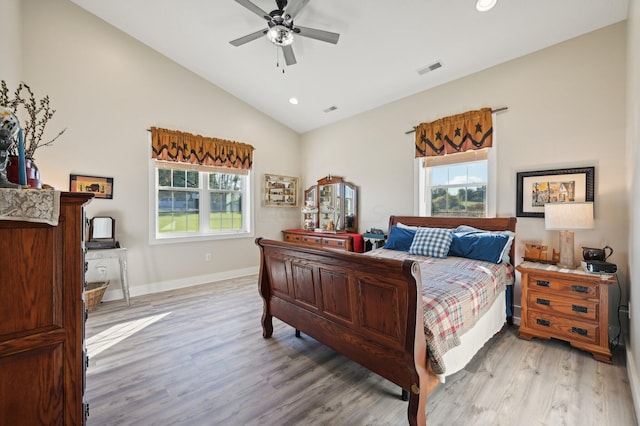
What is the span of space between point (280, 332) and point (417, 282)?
6.15 feet

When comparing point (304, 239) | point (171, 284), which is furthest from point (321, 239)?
point (171, 284)

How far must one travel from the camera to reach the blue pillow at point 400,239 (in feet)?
11.7

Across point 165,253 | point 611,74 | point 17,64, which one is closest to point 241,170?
point 165,253

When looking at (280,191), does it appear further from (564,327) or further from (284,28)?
(564,327)

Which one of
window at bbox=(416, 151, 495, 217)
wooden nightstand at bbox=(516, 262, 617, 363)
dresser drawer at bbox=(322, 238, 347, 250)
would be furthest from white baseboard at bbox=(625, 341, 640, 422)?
dresser drawer at bbox=(322, 238, 347, 250)

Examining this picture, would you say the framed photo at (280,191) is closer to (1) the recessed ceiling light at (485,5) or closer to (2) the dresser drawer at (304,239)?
(2) the dresser drawer at (304,239)

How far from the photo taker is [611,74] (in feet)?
8.73

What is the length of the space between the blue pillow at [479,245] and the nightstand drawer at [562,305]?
448 millimetres

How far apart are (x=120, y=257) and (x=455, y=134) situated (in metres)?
4.65

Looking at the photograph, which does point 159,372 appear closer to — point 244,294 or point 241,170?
point 244,294

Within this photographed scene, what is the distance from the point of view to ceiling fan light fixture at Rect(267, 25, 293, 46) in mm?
2734

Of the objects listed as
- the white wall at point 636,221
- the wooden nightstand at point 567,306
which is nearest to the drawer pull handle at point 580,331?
the wooden nightstand at point 567,306

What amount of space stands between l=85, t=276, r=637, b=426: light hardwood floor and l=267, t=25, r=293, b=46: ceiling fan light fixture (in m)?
3.04

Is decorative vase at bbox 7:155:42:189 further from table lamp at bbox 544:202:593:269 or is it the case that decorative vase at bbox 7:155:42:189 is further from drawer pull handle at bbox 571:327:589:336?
drawer pull handle at bbox 571:327:589:336
